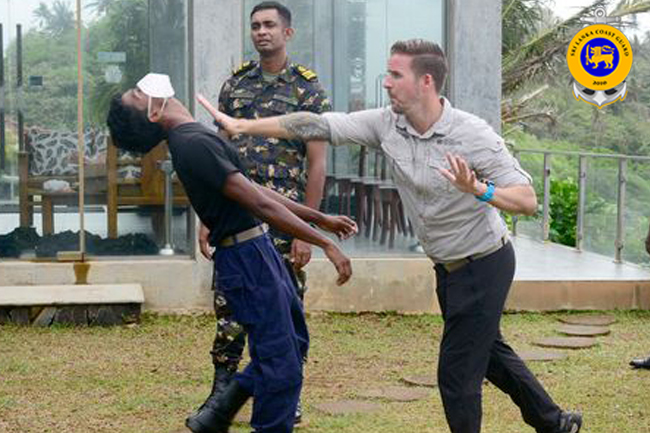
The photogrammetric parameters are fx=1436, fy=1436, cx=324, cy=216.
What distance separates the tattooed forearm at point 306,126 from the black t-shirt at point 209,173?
26 cm

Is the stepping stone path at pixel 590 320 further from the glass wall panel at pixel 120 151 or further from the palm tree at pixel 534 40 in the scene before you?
the palm tree at pixel 534 40

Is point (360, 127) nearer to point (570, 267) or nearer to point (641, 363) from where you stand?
point (641, 363)

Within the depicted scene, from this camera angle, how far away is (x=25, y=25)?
10805 mm

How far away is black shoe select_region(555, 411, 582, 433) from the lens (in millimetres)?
6406

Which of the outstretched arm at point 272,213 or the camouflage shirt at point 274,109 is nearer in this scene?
the outstretched arm at point 272,213

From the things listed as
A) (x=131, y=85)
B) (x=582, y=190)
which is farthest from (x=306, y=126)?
(x=582, y=190)

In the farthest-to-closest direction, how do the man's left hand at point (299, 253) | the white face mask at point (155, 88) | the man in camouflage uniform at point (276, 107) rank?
the man in camouflage uniform at point (276, 107)
the man's left hand at point (299, 253)
the white face mask at point (155, 88)

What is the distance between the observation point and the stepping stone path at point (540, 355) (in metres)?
9.48

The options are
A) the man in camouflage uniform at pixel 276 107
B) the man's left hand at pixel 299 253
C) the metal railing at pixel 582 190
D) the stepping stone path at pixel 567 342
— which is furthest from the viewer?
the metal railing at pixel 582 190

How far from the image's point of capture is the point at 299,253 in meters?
7.02

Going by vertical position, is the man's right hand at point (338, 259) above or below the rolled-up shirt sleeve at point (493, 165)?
below

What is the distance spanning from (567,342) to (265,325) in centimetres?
465

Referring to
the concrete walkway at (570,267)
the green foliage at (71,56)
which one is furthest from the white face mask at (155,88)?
the concrete walkway at (570,267)

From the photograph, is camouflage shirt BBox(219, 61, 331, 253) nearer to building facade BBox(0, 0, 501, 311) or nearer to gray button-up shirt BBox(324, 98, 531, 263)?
gray button-up shirt BBox(324, 98, 531, 263)
